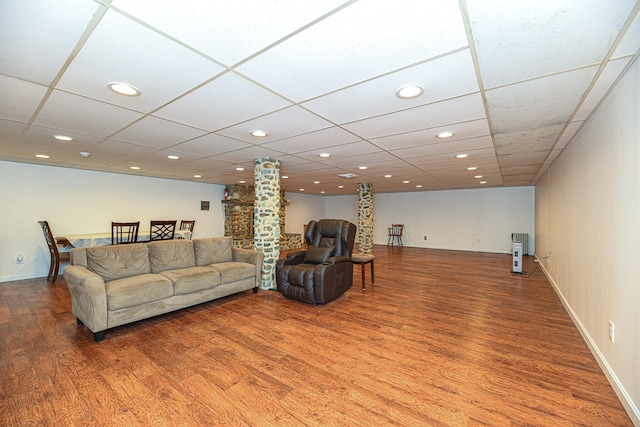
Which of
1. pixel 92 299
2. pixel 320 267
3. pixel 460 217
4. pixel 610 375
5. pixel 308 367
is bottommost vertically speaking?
pixel 308 367

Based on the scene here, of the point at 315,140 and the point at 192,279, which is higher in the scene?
the point at 315,140

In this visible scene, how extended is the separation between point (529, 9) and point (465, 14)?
0.90 feet

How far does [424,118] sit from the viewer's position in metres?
2.62

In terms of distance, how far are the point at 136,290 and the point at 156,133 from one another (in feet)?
6.03

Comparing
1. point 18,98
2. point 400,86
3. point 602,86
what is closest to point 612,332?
point 602,86

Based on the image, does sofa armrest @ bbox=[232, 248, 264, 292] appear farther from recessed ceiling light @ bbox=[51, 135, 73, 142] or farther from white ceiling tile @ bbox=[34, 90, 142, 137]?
recessed ceiling light @ bbox=[51, 135, 73, 142]

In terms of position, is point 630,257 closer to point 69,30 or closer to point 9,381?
point 69,30

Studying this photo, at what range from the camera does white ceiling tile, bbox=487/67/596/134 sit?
187 centimetres

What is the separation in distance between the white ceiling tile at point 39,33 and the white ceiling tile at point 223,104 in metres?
0.75

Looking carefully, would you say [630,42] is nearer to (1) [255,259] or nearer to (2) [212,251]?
(1) [255,259]

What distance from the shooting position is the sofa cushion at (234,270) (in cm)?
379

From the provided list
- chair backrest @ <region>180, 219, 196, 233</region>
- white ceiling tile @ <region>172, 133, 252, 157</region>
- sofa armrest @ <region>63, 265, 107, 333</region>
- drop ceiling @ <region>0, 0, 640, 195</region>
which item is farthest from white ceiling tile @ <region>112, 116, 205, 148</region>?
chair backrest @ <region>180, 219, 196, 233</region>

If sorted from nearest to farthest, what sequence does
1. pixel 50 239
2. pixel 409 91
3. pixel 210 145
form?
pixel 409 91 < pixel 210 145 < pixel 50 239

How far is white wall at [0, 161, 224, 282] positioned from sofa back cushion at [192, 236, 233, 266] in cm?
360
